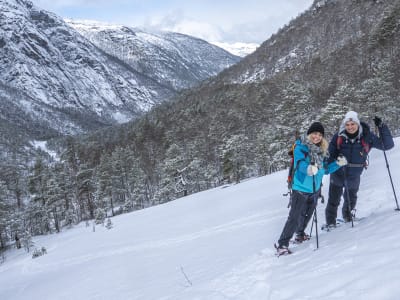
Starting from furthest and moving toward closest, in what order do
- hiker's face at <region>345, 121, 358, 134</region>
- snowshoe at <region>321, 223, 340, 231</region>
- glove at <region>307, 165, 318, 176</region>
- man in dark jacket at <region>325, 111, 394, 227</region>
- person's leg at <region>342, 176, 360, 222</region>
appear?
1. snowshoe at <region>321, 223, 340, 231</region>
2. person's leg at <region>342, 176, 360, 222</region>
3. man in dark jacket at <region>325, 111, 394, 227</region>
4. hiker's face at <region>345, 121, 358, 134</region>
5. glove at <region>307, 165, 318, 176</region>

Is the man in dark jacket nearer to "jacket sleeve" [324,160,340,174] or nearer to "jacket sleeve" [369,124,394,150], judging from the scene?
"jacket sleeve" [369,124,394,150]

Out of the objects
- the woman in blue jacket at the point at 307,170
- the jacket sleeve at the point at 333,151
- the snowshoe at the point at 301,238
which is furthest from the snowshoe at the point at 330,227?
the jacket sleeve at the point at 333,151

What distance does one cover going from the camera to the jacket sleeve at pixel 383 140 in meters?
5.68

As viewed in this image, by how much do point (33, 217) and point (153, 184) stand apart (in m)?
25.7

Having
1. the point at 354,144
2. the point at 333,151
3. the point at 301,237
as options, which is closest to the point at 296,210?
the point at 301,237

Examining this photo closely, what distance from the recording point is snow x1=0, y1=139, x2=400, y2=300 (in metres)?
3.69

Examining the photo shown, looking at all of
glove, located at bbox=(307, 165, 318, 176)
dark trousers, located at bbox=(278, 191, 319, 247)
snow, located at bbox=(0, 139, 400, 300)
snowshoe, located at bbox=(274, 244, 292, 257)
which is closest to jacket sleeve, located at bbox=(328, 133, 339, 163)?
dark trousers, located at bbox=(278, 191, 319, 247)

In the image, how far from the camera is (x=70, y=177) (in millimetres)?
47406

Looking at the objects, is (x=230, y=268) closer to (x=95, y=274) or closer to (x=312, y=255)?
(x=312, y=255)

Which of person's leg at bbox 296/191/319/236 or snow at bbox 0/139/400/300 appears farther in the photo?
person's leg at bbox 296/191/319/236

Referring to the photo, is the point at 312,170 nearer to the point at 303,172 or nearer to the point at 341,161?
the point at 303,172

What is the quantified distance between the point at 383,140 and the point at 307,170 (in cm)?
173

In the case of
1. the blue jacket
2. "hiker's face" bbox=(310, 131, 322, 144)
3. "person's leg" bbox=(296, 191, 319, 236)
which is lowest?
"person's leg" bbox=(296, 191, 319, 236)

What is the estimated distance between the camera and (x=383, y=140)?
5.72 metres
